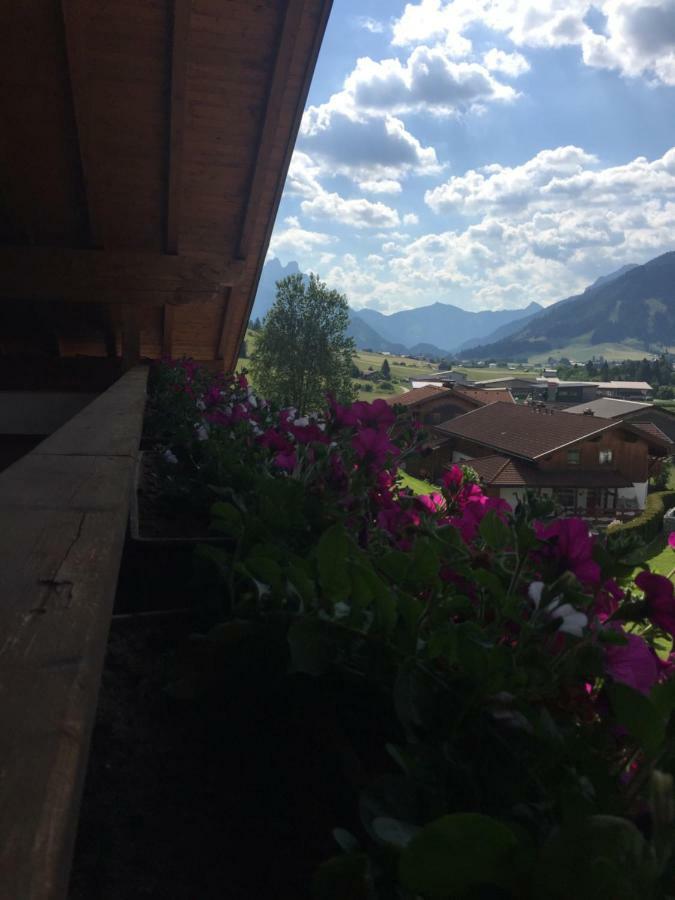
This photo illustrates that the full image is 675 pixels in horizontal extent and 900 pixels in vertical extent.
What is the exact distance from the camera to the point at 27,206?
186 inches

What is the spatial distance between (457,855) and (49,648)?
0.88ft

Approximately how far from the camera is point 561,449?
63.8 ft

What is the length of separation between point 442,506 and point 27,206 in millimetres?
4677

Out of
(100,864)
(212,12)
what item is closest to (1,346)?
(212,12)

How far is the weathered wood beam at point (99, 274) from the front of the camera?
467 centimetres

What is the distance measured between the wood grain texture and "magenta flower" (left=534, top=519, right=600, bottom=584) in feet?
1.24

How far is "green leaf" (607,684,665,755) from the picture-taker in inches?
14.5

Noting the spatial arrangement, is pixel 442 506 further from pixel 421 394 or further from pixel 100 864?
pixel 421 394

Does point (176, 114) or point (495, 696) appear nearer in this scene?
point (495, 696)

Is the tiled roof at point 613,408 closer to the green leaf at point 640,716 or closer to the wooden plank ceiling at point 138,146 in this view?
the wooden plank ceiling at point 138,146

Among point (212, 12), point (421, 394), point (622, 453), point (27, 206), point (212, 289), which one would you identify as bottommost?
point (622, 453)

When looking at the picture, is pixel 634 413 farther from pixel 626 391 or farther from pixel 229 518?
pixel 229 518

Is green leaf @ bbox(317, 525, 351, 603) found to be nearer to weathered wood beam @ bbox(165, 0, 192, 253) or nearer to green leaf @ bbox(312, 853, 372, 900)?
green leaf @ bbox(312, 853, 372, 900)

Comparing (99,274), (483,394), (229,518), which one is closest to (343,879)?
(229,518)
